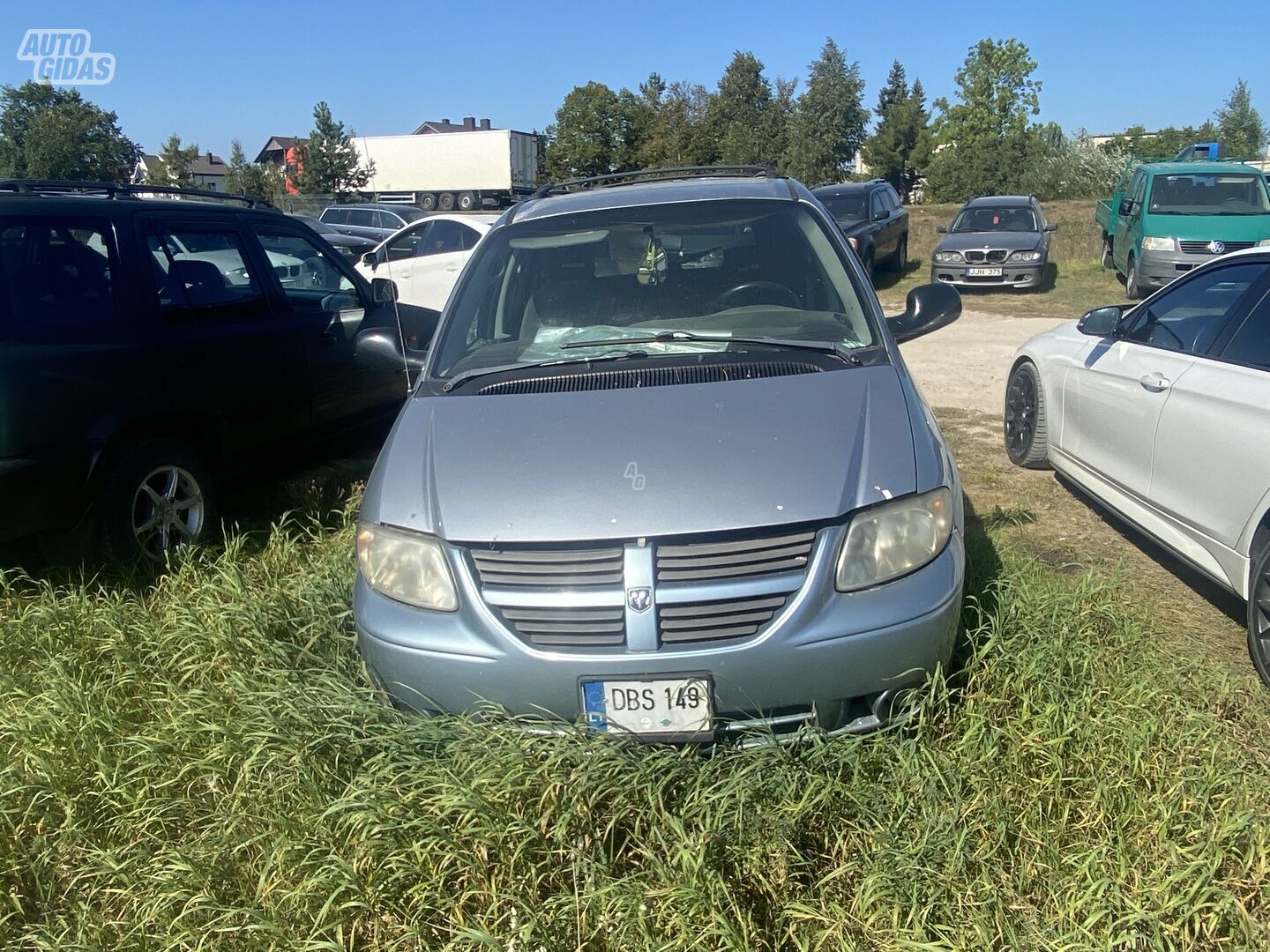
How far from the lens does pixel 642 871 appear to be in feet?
7.79

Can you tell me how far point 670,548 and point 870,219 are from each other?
50.1ft

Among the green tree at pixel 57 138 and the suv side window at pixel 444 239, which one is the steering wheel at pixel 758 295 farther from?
the green tree at pixel 57 138

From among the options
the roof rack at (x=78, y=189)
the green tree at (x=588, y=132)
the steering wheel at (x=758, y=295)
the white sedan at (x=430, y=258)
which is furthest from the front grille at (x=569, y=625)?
the green tree at (x=588, y=132)

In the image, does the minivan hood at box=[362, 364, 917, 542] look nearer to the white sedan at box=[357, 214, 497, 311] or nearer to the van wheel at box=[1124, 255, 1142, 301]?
the white sedan at box=[357, 214, 497, 311]

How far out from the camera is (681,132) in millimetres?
57250

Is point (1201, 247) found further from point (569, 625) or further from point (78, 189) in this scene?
point (569, 625)

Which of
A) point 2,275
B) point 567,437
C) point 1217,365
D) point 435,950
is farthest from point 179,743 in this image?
point 1217,365

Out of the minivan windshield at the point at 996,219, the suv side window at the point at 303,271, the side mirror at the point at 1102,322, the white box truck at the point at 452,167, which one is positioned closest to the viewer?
the side mirror at the point at 1102,322

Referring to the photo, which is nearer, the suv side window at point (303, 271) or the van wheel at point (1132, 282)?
the suv side window at point (303, 271)

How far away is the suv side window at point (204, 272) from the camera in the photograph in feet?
15.5

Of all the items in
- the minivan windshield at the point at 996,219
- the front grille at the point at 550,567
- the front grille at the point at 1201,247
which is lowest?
the front grille at the point at 550,567

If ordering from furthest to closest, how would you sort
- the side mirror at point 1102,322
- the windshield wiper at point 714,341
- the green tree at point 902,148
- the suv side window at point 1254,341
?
the green tree at point 902,148, the side mirror at point 1102,322, the suv side window at point 1254,341, the windshield wiper at point 714,341

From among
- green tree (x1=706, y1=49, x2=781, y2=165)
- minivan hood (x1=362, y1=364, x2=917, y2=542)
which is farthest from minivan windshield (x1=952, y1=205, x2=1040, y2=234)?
green tree (x1=706, y1=49, x2=781, y2=165)

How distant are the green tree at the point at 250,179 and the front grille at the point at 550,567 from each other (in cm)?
5108
